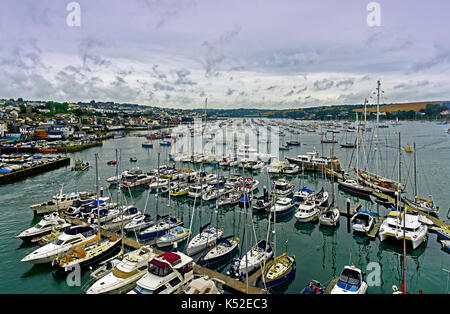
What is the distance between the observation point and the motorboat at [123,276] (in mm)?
11531

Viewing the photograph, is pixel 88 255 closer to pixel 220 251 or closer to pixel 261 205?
pixel 220 251

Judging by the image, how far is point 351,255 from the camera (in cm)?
1565

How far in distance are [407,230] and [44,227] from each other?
22892mm

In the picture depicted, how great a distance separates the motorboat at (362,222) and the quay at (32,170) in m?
38.0

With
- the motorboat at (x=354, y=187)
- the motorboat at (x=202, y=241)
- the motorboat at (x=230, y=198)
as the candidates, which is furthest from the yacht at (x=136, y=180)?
the motorboat at (x=354, y=187)

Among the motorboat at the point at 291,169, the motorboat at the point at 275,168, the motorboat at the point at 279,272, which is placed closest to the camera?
the motorboat at the point at 279,272

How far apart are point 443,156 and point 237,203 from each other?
45.0 meters

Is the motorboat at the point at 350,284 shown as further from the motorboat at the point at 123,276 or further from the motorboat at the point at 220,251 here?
the motorboat at the point at 123,276

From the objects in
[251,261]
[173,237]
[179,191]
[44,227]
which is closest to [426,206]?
[251,261]

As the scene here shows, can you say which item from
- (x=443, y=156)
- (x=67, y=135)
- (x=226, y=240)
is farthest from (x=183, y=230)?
(x=67, y=135)

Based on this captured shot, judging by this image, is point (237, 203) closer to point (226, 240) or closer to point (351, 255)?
point (226, 240)

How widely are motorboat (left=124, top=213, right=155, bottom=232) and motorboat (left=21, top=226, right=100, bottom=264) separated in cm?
224

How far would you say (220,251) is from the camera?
48.5 feet

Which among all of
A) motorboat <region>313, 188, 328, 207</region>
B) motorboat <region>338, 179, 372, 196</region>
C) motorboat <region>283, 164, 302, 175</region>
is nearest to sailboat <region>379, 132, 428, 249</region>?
motorboat <region>313, 188, 328, 207</region>
